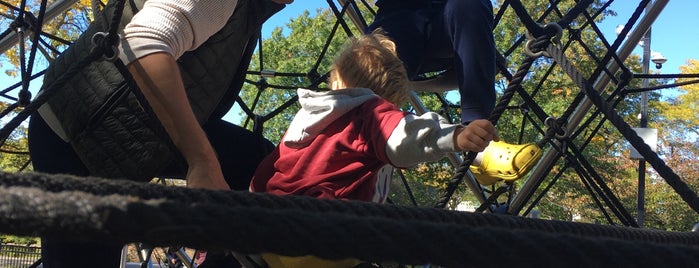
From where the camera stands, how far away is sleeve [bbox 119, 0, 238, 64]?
0.83 m

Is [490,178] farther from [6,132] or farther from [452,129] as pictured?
[6,132]

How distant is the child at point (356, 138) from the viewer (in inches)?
37.2

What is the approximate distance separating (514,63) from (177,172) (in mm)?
9584

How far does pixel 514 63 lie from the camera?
33.9 ft

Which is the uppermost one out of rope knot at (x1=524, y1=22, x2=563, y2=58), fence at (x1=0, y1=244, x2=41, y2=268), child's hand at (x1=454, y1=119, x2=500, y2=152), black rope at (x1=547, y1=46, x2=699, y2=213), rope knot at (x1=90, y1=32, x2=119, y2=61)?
rope knot at (x1=90, y1=32, x2=119, y2=61)

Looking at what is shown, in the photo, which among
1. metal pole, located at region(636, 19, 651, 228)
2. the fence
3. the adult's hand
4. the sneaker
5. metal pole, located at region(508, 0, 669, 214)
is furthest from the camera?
the fence

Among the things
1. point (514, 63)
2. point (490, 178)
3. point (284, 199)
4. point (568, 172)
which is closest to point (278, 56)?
point (514, 63)

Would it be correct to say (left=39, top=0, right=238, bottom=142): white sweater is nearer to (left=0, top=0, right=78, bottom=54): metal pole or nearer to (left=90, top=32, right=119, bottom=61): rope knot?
(left=90, top=32, right=119, bottom=61): rope knot

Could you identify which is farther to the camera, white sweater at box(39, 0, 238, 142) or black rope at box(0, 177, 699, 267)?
white sweater at box(39, 0, 238, 142)

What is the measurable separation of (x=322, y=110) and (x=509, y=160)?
0.47 meters

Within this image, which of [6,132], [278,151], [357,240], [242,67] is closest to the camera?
[357,240]

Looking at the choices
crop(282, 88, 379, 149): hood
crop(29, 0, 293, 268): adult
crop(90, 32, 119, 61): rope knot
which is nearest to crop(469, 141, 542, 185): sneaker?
crop(282, 88, 379, 149): hood

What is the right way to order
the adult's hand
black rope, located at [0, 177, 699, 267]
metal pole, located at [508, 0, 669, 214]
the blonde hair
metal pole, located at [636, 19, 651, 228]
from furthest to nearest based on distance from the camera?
metal pole, located at [636, 19, 651, 228] → metal pole, located at [508, 0, 669, 214] → the blonde hair → the adult's hand → black rope, located at [0, 177, 699, 267]

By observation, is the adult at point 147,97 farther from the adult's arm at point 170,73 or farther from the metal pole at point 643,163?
the metal pole at point 643,163
